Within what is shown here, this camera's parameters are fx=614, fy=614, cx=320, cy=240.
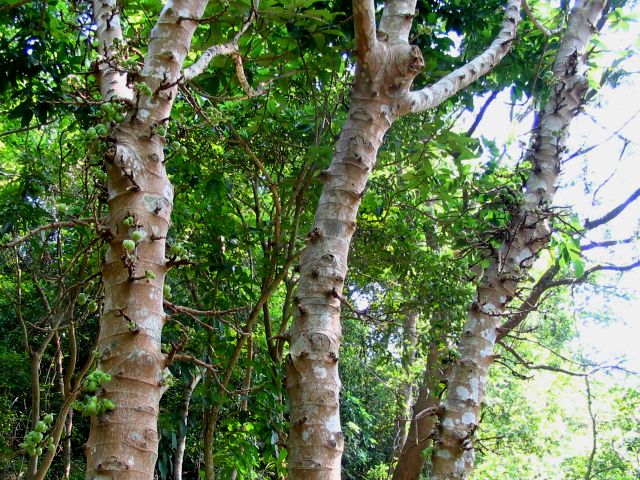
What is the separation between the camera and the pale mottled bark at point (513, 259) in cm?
299

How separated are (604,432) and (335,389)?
1318 cm

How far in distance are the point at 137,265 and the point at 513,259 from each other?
2.33m

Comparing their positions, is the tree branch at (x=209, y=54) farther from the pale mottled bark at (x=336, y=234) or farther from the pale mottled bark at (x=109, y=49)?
the pale mottled bark at (x=336, y=234)

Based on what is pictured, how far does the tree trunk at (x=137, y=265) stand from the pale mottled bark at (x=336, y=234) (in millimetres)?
578

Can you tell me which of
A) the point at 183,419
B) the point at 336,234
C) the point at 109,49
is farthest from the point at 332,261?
the point at 183,419

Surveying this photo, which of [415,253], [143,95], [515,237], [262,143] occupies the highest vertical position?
[262,143]

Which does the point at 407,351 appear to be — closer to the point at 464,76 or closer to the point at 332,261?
the point at 464,76

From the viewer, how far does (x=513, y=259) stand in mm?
3461

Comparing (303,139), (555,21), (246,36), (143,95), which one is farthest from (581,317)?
(143,95)

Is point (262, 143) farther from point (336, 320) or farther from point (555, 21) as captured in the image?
point (336, 320)

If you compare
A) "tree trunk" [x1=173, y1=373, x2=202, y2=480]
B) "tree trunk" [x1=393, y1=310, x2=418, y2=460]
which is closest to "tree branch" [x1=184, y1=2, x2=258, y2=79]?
"tree trunk" [x1=393, y1=310, x2=418, y2=460]

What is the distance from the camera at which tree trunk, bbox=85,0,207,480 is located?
157cm

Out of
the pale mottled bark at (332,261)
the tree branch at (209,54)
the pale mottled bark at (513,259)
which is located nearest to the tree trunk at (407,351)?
the pale mottled bark at (513,259)

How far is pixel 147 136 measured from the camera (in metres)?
2.01
